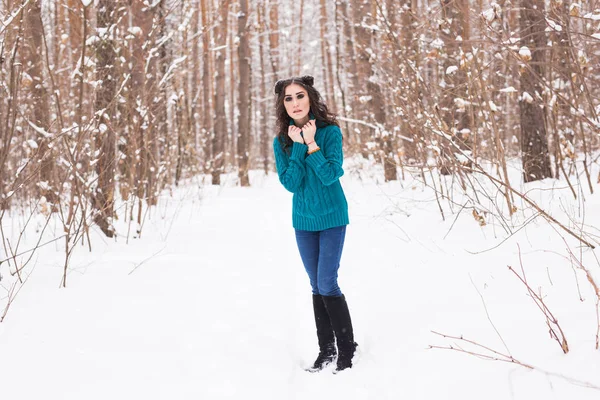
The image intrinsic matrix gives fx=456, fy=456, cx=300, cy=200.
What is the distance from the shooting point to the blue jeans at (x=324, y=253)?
273 cm

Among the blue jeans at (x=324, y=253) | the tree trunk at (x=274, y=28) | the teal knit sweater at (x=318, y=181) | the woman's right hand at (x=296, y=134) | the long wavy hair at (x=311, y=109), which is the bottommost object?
the blue jeans at (x=324, y=253)

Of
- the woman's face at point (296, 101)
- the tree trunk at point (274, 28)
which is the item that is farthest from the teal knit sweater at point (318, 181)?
the tree trunk at point (274, 28)

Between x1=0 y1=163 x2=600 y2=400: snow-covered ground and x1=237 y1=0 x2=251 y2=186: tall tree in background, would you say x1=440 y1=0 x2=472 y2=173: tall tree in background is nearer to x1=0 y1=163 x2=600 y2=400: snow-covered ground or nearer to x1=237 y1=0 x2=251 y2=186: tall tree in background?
x1=0 y1=163 x2=600 y2=400: snow-covered ground

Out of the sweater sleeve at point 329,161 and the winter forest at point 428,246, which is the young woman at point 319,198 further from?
the winter forest at point 428,246

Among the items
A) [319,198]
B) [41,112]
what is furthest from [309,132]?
[41,112]

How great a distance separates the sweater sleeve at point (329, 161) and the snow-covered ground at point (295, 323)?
114 cm

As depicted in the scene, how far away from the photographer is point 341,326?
9.18 feet

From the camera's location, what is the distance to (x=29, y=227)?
20.8ft

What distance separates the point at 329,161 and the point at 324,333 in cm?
112

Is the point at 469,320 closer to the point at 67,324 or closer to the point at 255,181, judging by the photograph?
the point at 67,324

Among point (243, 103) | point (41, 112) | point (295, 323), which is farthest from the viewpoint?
point (243, 103)

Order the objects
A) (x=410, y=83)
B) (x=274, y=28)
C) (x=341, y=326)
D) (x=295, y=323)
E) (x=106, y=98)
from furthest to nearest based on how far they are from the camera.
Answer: (x=274, y=28), (x=106, y=98), (x=410, y=83), (x=295, y=323), (x=341, y=326)

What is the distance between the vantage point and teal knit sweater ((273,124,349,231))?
2.67m

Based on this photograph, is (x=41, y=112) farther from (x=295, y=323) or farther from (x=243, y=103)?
(x=243, y=103)
